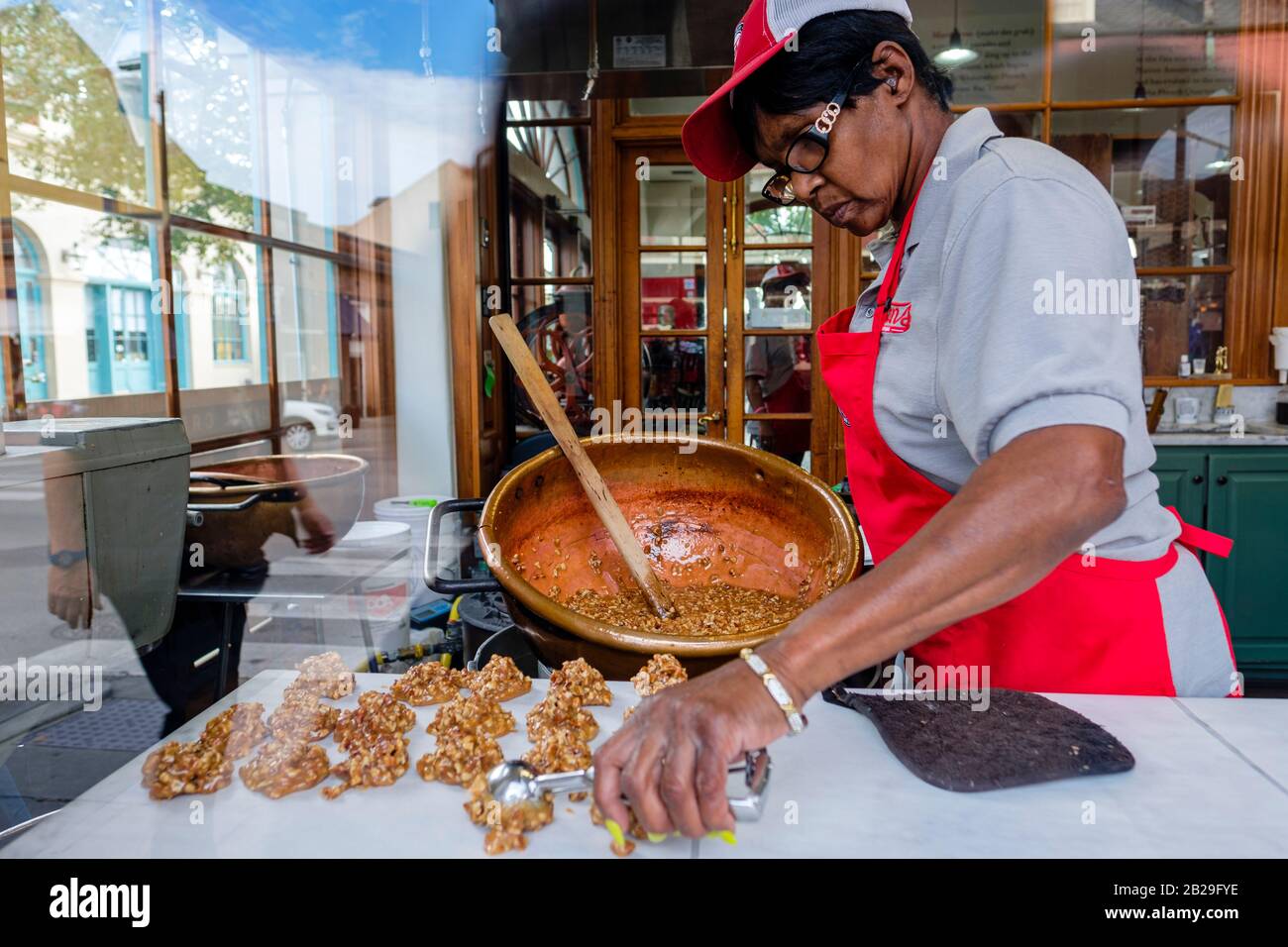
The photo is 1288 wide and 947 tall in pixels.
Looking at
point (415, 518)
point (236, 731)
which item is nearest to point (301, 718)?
point (236, 731)

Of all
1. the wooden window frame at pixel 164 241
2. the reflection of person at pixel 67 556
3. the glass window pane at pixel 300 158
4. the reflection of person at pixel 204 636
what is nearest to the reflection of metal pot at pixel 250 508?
the reflection of person at pixel 204 636

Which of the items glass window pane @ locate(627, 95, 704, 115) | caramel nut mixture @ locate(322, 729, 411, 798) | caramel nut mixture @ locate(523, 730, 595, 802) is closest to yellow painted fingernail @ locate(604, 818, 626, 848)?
caramel nut mixture @ locate(523, 730, 595, 802)

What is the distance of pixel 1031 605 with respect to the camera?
108 centimetres

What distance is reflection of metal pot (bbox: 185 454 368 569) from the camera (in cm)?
183

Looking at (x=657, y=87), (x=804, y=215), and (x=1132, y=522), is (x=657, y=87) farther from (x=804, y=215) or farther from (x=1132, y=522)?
(x=1132, y=522)

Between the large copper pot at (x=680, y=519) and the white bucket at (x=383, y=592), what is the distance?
1.05 m

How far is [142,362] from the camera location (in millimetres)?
2578

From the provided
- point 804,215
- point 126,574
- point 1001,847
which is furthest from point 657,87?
point 1001,847

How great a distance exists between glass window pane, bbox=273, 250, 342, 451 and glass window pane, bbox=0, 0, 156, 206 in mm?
837

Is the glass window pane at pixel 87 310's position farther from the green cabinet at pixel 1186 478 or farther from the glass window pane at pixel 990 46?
the green cabinet at pixel 1186 478

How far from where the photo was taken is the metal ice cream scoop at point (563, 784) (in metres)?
0.73

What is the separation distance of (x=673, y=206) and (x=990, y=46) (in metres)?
1.64

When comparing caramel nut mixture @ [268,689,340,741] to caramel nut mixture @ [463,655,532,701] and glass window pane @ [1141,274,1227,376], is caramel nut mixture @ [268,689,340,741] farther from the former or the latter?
glass window pane @ [1141,274,1227,376]

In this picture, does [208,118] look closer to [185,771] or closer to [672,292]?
[672,292]
